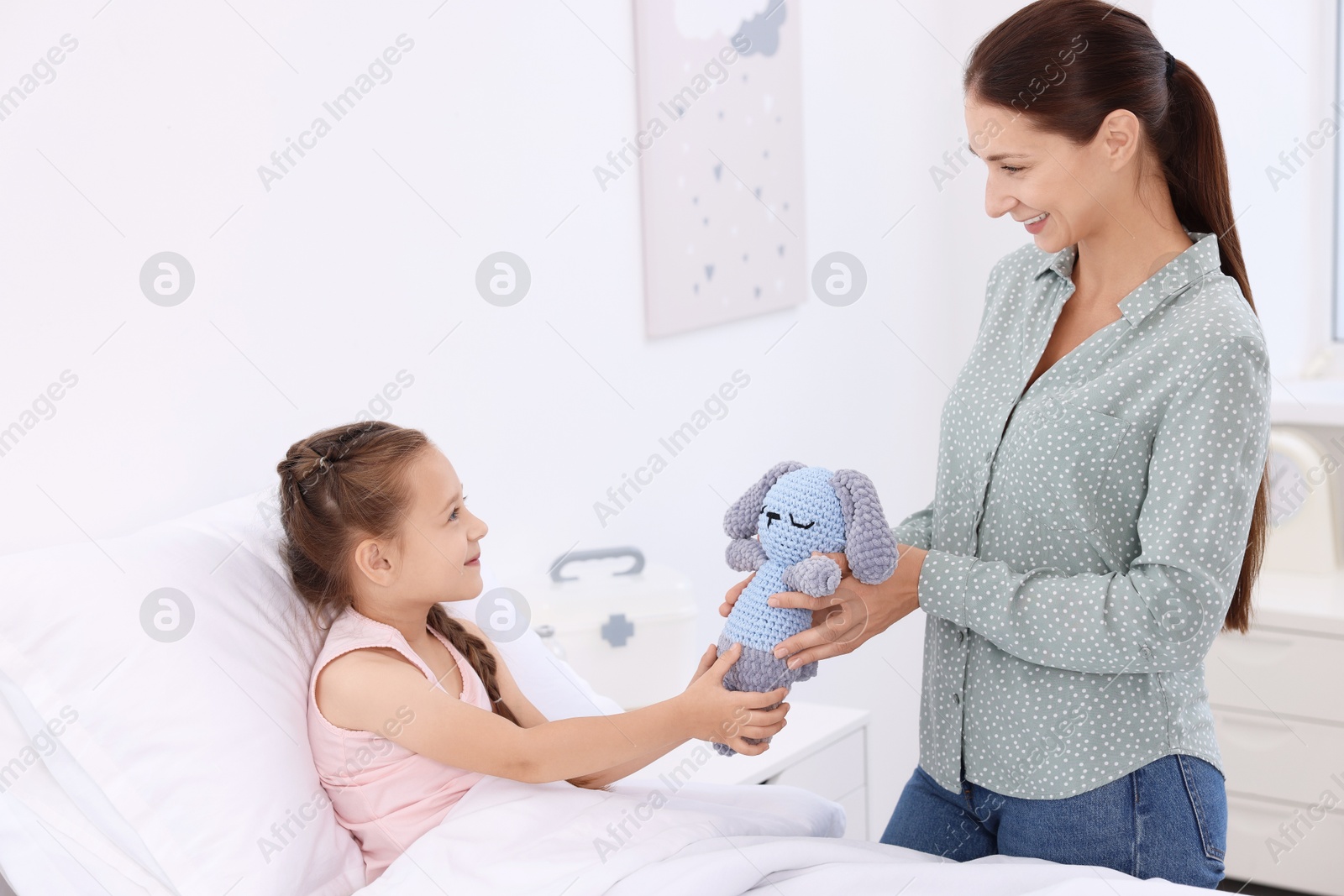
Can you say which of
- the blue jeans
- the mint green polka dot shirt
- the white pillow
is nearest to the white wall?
the white pillow

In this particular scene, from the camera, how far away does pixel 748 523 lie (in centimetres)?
130

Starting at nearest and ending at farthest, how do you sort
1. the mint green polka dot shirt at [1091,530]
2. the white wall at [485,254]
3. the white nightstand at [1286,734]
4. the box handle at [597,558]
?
the mint green polka dot shirt at [1091,530] < the white wall at [485,254] < the box handle at [597,558] < the white nightstand at [1286,734]

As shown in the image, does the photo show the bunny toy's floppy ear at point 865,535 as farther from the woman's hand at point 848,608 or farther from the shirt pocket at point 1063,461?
the shirt pocket at point 1063,461

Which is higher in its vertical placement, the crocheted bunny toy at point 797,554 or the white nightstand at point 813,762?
the crocheted bunny toy at point 797,554

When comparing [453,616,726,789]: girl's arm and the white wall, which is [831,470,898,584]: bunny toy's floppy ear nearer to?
[453,616,726,789]: girl's arm

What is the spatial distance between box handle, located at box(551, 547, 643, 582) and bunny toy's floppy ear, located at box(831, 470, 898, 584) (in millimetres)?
688

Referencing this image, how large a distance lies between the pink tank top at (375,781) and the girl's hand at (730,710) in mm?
237

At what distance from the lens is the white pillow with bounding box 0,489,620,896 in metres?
1.14

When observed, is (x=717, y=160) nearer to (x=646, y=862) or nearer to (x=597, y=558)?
(x=597, y=558)

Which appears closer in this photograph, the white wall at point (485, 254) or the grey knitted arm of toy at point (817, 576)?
the grey knitted arm of toy at point (817, 576)

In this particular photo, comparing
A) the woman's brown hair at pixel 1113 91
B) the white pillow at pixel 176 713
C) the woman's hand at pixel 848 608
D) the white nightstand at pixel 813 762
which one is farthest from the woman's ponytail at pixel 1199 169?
the white pillow at pixel 176 713

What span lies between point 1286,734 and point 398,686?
184 cm

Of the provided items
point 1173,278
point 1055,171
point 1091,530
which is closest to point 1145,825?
point 1091,530

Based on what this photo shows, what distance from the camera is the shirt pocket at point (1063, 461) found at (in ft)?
3.91
